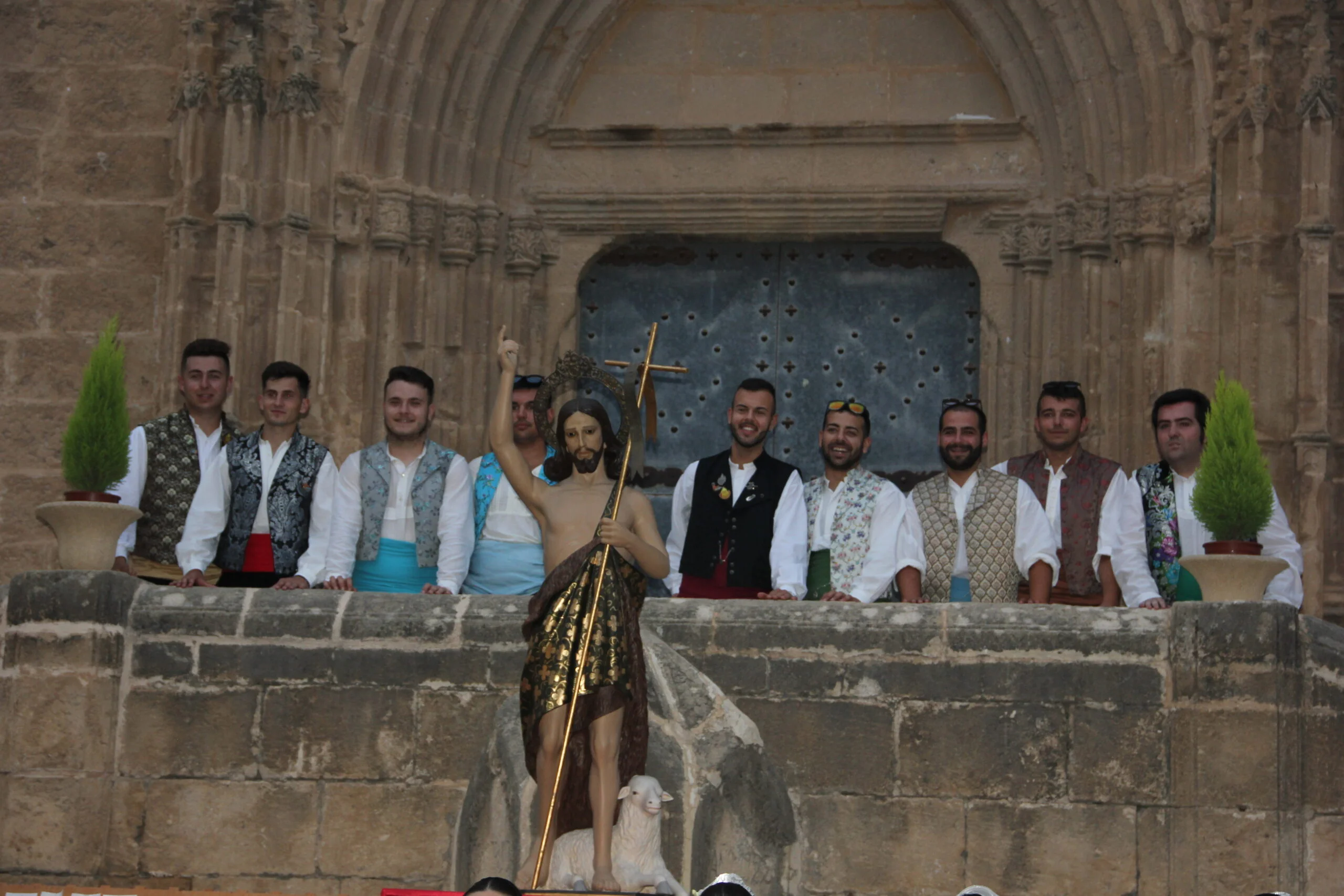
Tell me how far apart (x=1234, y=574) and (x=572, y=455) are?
2.42 metres

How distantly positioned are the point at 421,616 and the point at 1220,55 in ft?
17.3

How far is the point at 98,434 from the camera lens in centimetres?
816

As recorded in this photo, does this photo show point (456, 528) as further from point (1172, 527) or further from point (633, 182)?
point (633, 182)

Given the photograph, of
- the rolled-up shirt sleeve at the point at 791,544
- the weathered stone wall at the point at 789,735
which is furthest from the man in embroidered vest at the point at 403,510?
the rolled-up shirt sleeve at the point at 791,544

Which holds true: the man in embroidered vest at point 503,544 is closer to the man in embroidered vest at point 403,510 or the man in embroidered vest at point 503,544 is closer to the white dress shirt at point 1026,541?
the man in embroidered vest at point 403,510

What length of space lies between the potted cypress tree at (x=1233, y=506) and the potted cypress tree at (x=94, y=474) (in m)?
4.06

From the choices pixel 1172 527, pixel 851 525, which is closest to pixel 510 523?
pixel 851 525

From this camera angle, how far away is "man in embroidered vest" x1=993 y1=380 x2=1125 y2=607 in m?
8.92

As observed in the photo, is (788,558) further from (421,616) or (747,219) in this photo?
(747,219)

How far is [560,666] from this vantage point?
6.75 meters

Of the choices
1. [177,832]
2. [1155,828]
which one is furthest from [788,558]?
[177,832]

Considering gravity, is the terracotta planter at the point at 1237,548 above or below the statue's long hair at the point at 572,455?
below

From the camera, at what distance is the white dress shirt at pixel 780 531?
880cm

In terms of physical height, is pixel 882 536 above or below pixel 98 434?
below
